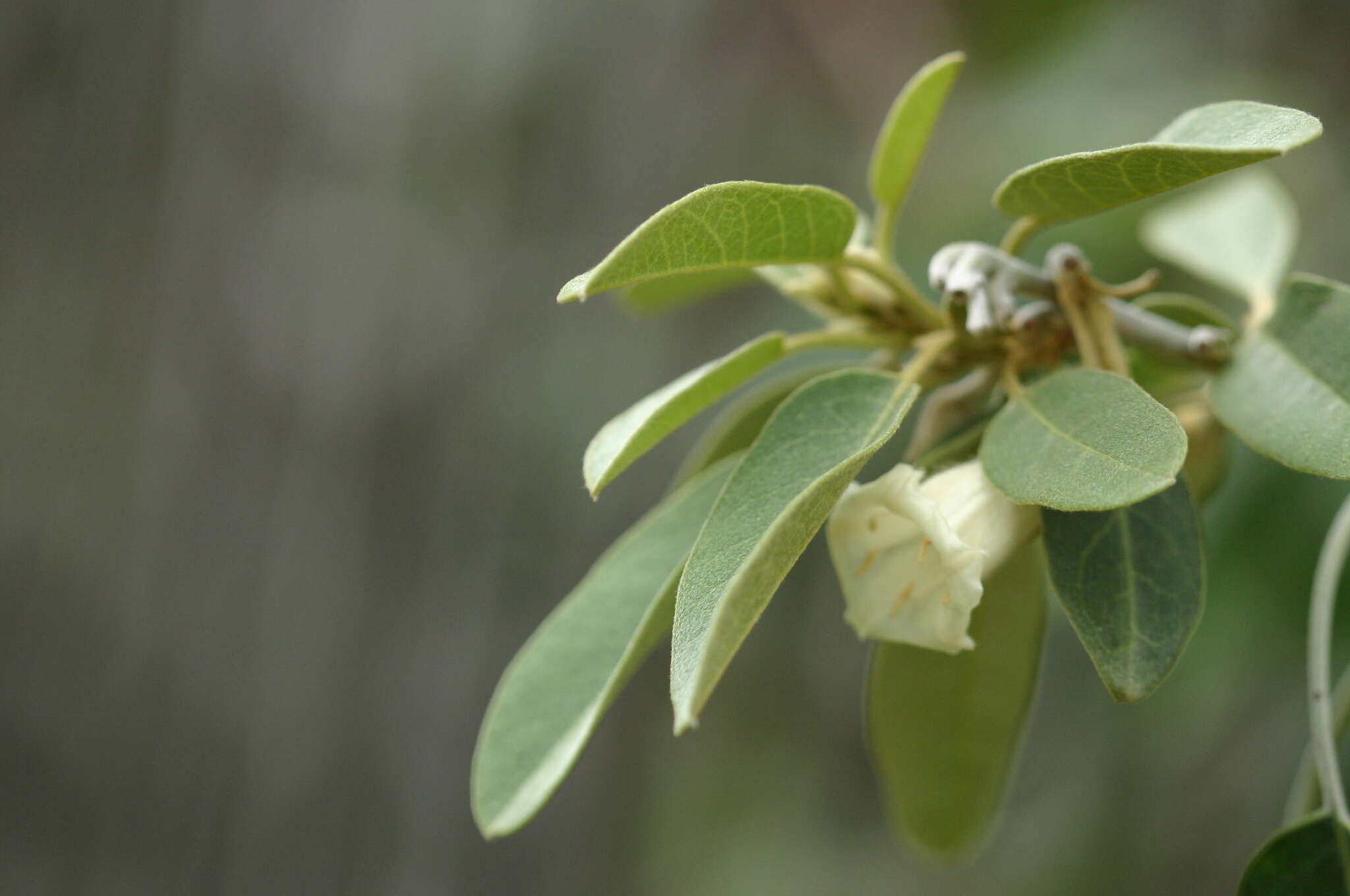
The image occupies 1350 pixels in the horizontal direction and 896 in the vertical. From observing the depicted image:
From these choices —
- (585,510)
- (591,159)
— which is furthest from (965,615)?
(591,159)

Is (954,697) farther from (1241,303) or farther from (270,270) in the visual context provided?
(270,270)

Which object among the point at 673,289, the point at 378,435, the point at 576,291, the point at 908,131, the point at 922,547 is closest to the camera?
the point at 576,291

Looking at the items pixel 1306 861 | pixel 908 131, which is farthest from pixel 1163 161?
pixel 1306 861

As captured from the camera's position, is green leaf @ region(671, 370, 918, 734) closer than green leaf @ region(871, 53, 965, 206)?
Yes

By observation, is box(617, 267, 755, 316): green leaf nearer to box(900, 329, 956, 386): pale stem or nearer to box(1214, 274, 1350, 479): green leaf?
box(900, 329, 956, 386): pale stem

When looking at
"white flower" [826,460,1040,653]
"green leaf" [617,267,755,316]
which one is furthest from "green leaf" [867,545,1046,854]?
"green leaf" [617,267,755,316]

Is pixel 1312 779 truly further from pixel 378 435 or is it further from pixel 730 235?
pixel 378 435
